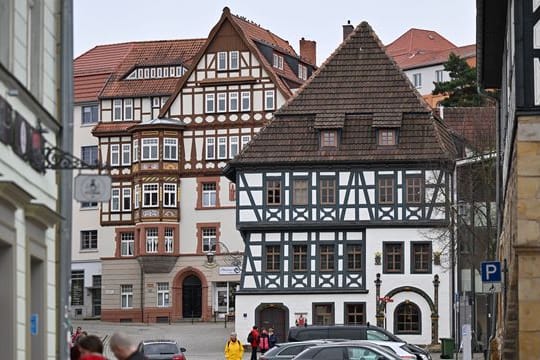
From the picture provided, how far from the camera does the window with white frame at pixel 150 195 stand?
94250 millimetres

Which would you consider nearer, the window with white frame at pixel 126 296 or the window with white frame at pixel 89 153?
the window with white frame at pixel 126 296

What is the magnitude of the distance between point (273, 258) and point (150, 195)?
73.2 ft

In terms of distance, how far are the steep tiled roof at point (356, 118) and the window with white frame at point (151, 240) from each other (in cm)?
2040

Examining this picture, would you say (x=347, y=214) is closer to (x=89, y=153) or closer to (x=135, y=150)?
(x=135, y=150)

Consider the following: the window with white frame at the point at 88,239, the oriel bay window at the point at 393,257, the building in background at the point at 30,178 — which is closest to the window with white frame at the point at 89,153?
the window with white frame at the point at 88,239

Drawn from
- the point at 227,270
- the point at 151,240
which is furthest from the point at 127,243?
the point at 227,270

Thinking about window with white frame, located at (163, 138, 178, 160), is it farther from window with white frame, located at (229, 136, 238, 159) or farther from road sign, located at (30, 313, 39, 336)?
road sign, located at (30, 313, 39, 336)

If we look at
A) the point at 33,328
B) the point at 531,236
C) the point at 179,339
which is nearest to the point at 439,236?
the point at 179,339

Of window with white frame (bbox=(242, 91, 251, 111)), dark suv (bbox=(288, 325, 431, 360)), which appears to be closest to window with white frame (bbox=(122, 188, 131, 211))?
window with white frame (bbox=(242, 91, 251, 111))

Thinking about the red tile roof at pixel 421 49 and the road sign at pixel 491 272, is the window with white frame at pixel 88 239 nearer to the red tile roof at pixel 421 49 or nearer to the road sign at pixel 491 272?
the red tile roof at pixel 421 49

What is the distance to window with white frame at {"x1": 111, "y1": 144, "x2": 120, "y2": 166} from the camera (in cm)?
9688

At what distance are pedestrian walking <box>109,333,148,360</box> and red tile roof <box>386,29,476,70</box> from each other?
5029 inches

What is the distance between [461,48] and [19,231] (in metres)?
132

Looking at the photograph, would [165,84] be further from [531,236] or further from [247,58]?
[531,236]
